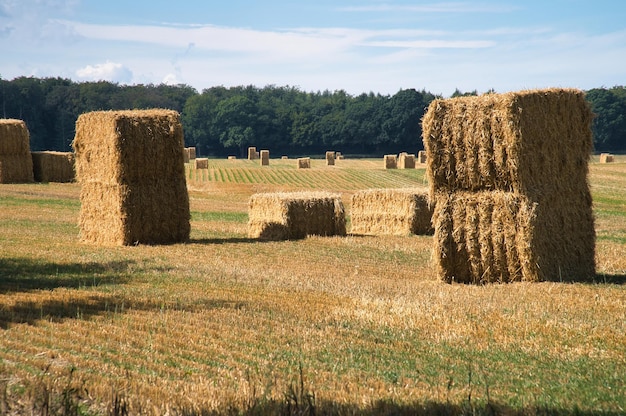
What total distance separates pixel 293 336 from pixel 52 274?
719cm

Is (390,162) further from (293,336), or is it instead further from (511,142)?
(293,336)

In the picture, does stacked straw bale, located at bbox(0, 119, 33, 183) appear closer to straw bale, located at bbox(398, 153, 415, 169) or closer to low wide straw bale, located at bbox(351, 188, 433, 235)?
low wide straw bale, located at bbox(351, 188, 433, 235)

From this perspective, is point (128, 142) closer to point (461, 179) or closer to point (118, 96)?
point (461, 179)

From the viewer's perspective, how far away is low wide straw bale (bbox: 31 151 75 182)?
45.1 m

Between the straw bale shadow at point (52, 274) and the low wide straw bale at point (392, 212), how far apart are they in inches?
442

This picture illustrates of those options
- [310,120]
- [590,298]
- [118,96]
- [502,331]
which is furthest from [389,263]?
[310,120]

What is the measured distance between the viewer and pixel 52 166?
45.3 metres

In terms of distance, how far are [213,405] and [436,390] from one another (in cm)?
220

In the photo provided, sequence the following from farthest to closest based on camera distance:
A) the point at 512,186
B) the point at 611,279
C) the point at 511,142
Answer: the point at 611,279
the point at 512,186
the point at 511,142

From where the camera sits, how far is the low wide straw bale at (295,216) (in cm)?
2520

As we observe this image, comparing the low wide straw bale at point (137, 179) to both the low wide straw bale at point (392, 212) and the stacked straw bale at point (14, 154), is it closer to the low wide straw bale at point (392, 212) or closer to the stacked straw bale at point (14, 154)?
the low wide straw bale at point (392, 212)

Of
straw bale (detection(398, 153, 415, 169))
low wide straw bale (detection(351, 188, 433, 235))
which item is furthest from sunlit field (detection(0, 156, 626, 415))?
straw bale (detection(398, 153, 415, 169))

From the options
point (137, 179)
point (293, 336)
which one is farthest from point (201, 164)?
point (293, 336)

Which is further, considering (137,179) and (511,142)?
(137,179)
